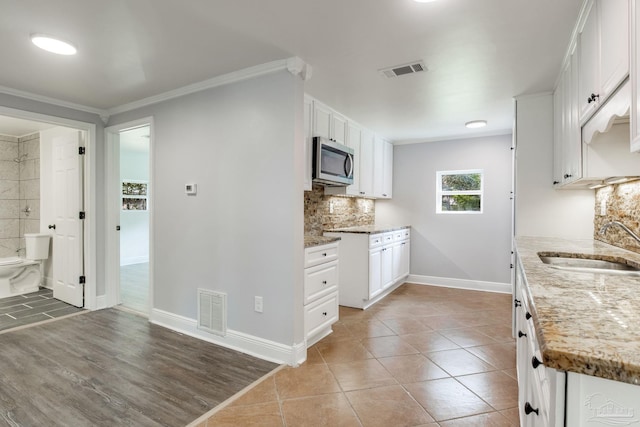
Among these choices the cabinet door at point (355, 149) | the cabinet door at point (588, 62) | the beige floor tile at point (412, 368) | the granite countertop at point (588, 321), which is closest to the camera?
the granite countertop at point (588, 321)

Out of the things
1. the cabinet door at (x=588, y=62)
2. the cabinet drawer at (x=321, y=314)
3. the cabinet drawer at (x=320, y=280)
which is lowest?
the cabinet drawer at (x=321, y=314)

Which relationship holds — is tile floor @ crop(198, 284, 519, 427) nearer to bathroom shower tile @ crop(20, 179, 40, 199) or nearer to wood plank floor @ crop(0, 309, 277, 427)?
wood plank floor @ crop(0, 309, 277, 427)

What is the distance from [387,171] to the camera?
5418mm

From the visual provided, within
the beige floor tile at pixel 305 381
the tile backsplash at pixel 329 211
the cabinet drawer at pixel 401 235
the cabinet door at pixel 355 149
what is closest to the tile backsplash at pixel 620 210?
the beige floor tile at pixel 305 381

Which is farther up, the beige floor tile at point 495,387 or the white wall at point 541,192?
the white wall at point 541,192

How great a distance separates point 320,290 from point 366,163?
2309 mm

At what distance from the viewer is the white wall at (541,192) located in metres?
2.95

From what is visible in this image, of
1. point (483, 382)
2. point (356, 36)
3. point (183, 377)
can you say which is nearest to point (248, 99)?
point (356, 36)

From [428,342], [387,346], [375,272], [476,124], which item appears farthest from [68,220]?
[476,124]

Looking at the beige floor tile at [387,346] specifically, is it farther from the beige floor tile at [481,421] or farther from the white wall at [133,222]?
the white wall at [133,222]

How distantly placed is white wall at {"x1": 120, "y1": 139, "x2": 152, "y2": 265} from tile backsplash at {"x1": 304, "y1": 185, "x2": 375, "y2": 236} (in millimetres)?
4543

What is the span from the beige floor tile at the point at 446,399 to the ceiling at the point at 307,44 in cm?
230

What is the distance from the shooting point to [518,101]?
3232mm

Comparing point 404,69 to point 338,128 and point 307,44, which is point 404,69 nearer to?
point 307,44
